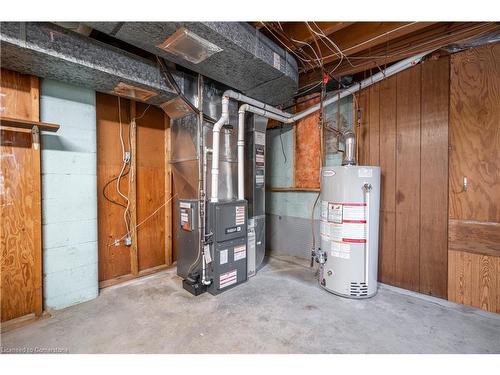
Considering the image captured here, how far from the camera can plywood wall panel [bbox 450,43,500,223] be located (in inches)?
75.2

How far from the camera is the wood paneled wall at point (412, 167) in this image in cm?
216

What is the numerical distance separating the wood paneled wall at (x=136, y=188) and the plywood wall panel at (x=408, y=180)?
2.68 meters

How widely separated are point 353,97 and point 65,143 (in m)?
2.99

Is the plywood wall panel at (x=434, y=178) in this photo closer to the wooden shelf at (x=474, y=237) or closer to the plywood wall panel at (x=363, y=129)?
the wooden shelf at (x=474, y=237)

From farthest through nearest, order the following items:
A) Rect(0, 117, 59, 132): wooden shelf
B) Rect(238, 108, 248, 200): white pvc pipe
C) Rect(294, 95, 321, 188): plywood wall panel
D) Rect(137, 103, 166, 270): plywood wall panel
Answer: Rect(294, 95, 321, 188): plywood wall panel
Rect(137, 103, 166, 270): plywood wall panel
Rect(238, 108, 248, 200): white pvc pipe
Rect(0, 117, 59, 132): wooden shelf

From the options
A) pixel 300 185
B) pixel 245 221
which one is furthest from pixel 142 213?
pixel 300 185

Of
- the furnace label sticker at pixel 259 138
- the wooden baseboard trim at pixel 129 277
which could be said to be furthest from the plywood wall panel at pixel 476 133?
the wooden baseboard trim at pixel 129 277

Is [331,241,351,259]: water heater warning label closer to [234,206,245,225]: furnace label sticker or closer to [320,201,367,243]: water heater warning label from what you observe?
[320,201,367,243]: water heater warning label

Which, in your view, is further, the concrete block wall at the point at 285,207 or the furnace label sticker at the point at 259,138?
the concrete block wall at the point at 285,207

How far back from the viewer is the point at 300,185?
11.0ft

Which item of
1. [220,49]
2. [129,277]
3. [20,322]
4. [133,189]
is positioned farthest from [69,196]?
[220,49]

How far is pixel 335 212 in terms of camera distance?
7.26ft

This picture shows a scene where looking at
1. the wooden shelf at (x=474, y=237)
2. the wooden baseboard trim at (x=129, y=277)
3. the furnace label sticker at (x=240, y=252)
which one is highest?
the wooden shelf at (x=474, y=237)

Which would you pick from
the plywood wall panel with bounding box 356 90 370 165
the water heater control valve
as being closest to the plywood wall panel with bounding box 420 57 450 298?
the plywood wall panel with bounding box 356 90 370 165
